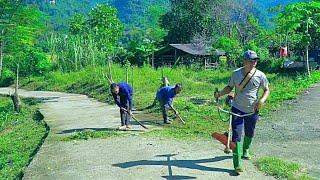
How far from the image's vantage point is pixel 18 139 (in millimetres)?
14094

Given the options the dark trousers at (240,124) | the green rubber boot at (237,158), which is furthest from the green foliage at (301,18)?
the green rubber boot at (237,158)

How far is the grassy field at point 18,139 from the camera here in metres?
9.98

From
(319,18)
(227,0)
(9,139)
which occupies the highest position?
(227,0)

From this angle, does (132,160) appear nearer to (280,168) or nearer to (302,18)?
(280,168)

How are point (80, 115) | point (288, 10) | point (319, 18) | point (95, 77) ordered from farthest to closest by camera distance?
point (95, 77) < point (319, 18) < point (288, 10) < point (80, 115)

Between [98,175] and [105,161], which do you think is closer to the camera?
[98,175]

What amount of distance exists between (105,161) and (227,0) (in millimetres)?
57847

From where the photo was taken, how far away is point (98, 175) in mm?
8180

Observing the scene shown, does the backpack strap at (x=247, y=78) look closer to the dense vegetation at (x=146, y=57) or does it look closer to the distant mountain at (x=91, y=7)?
the dense vegetation at (x=146, y=57)

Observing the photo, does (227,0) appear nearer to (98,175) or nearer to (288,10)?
(288,10)

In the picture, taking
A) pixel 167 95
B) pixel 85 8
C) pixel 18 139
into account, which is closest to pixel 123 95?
pixel 167 95

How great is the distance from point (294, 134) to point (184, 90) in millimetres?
11498

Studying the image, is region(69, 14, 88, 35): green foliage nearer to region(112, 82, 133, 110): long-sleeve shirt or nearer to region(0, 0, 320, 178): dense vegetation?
region(0, 0, 320, 178): dense vegetation

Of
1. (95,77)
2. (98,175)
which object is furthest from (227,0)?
(98,175)
